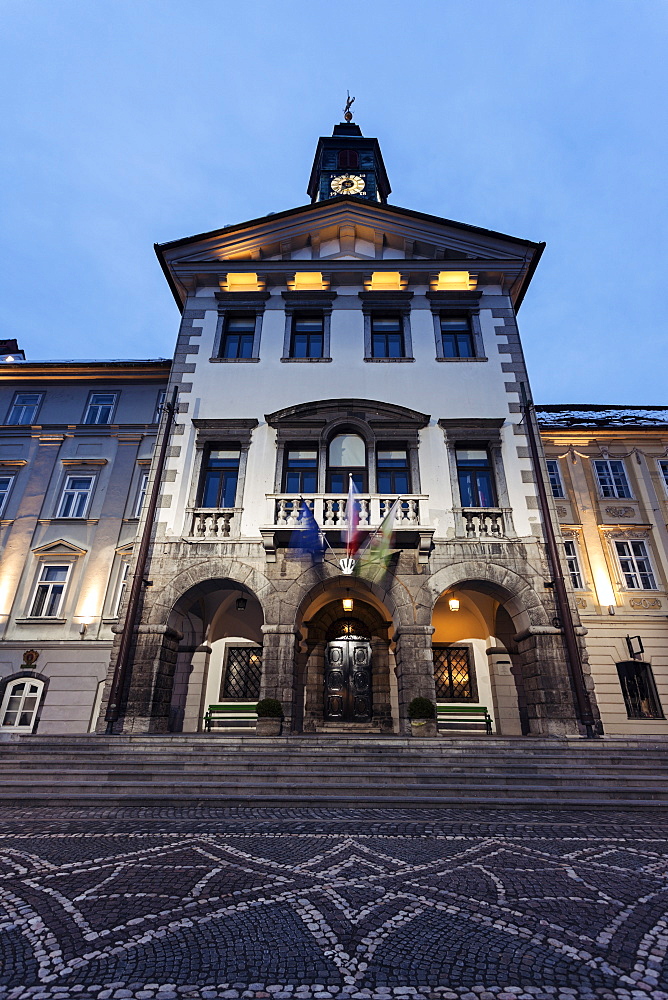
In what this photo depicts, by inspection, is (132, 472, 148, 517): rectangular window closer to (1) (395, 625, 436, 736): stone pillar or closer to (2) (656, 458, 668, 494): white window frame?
(1) (395, 625, 436, 736): stone pillar

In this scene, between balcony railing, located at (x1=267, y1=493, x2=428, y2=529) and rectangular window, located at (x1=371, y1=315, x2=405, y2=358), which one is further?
rectangular window, located at (x1=371, y1=315, x2=405, y2=358)

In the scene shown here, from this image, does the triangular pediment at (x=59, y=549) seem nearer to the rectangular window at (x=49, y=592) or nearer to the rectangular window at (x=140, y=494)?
the rectangular window at (x=49, y=592)

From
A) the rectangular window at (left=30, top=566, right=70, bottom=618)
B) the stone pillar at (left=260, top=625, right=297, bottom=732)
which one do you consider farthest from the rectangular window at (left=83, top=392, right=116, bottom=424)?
the stone pillar at (left=260, top=625, right=297, bottom=732)

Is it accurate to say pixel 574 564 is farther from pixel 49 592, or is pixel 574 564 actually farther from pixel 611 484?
pixel 49 592

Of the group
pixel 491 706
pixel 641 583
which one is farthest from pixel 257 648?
pixel 641 583

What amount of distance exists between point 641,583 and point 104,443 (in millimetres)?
23011

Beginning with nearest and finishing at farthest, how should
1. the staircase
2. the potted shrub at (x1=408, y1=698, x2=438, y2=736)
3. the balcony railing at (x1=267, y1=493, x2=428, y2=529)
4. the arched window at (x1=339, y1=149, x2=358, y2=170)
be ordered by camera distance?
the staircase, the potted shrub at (x1=408, y1=698, x2=438, y2=736), the balcony railing at (x1=267, y1=493, x2=428, y2=529), the arched window at (x1=339, y1=149, x2=358, y2=170)

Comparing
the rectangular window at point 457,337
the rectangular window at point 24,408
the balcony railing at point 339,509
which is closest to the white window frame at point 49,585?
the rectangular window at point 24,408

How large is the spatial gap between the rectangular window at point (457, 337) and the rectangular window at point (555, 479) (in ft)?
21.7

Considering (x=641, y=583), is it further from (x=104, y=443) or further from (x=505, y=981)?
(x=104, y=443)

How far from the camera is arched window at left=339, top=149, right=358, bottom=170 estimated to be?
27688 mm

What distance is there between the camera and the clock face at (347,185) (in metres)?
26.7

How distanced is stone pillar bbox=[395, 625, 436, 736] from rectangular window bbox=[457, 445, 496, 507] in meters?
4.36

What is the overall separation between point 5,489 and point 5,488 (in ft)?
0.19
